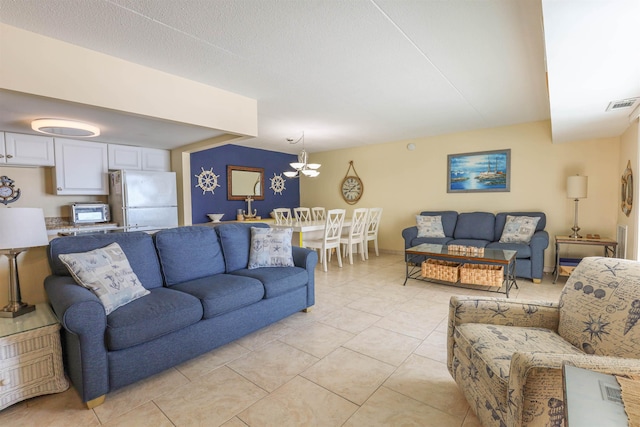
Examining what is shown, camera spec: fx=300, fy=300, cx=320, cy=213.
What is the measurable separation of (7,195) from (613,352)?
20.1 feet

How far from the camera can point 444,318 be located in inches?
111

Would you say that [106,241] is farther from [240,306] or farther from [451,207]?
[451,207]

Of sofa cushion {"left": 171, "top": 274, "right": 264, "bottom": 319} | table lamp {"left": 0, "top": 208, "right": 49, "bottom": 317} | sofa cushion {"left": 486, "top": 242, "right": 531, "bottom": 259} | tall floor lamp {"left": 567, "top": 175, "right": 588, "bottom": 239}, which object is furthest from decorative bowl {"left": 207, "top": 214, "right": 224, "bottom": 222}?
tall floor lamp {"left": 567, "top": 175, "right": 588, "bottom": 239}

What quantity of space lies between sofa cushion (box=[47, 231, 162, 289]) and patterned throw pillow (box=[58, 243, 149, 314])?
0.13 m

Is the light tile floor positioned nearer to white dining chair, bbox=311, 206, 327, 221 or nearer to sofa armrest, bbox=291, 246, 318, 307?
sofa armrest, bbox=291, 246, 318, 307

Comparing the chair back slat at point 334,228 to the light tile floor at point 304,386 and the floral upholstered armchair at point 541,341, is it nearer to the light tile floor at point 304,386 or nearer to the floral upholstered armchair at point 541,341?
the light tile floor at point 304,386

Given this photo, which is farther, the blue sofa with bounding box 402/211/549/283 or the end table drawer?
the blue sofa with bounding box 402/211/549/283

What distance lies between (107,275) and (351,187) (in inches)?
212

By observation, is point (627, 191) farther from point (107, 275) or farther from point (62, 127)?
point (62, 127)

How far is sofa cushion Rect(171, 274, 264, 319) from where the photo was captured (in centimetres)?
217

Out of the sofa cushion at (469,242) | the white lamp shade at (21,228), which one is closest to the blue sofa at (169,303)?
the white lamp shade at (21,228)

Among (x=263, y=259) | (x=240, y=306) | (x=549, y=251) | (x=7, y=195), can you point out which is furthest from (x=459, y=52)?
(x=7, y=195)

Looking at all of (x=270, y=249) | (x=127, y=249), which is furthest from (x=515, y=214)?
(x=127, y=249)

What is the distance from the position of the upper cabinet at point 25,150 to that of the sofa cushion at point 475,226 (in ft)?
20.0
